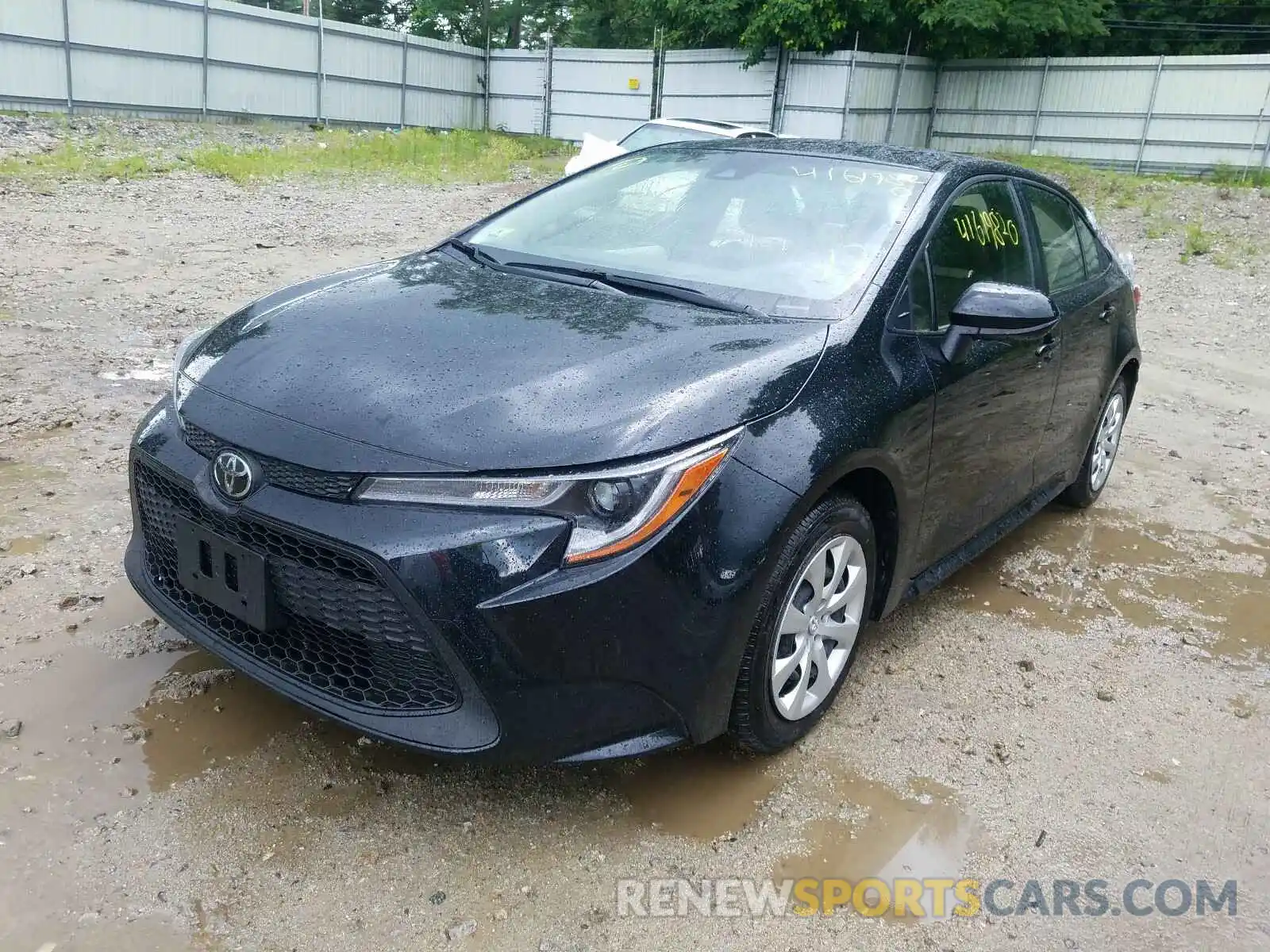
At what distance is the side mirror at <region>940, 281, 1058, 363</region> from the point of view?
3084 mm

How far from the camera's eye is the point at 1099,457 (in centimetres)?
493

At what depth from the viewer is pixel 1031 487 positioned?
4020mm

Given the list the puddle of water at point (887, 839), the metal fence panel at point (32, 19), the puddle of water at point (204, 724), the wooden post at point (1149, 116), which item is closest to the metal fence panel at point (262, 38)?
the metal fence panel at point (32, 19)

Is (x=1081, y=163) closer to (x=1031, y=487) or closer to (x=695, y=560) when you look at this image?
(x=1031, y=487)

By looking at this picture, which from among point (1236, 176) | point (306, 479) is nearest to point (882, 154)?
point (306, 479)

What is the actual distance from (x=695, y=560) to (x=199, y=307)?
6.17m

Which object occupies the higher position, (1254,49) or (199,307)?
(1254,49)

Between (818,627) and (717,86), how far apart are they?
2285cm

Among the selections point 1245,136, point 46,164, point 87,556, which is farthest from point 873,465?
point 1245,136

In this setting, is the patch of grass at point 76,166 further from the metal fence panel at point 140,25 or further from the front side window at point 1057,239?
the front side window at point 1057,239

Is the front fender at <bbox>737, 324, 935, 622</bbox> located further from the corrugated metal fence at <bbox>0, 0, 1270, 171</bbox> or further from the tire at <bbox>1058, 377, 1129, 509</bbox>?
the corrugated metal fence at <bbox>0, 0, 1270, 171</bbox>

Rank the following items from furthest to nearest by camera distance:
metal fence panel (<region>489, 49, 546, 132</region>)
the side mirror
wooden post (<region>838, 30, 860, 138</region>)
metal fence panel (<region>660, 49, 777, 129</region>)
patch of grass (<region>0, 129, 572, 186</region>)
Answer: metal fence panel (<region>489, 49, 546, 132</region>)
metal fence panel (<region>660, 49, 777, 129</region>)
wooden post (<region>838, 30, 860, 138</region>)
patch of grass (<region>0, 129, 572, 186</region>)
the side mirror

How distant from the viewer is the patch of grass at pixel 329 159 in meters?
12.9

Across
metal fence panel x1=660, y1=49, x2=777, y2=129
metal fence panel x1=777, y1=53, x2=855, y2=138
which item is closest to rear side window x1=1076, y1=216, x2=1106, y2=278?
metal fence panel x1=777, y1=53, x2=855, y2=138
